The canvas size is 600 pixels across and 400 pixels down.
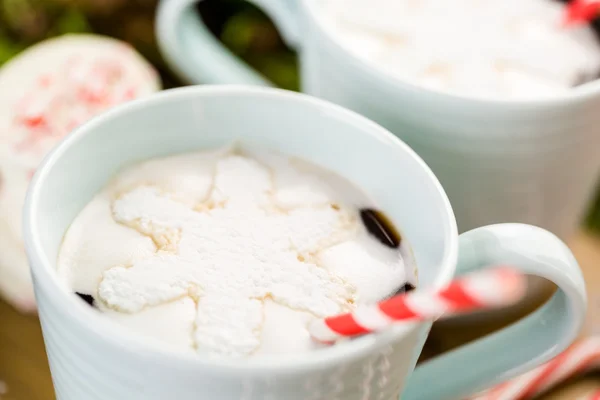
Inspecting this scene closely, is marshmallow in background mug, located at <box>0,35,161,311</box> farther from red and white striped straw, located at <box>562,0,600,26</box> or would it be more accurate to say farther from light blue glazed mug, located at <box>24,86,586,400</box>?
red and white striped straw, located at <box>562,0,600,26</box>

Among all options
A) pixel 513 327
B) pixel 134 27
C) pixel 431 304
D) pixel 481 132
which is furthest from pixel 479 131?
pixel 134 27

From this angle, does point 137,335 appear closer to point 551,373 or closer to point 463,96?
point 463,96

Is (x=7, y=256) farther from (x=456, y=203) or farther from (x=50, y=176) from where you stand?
(x=456, y=203)

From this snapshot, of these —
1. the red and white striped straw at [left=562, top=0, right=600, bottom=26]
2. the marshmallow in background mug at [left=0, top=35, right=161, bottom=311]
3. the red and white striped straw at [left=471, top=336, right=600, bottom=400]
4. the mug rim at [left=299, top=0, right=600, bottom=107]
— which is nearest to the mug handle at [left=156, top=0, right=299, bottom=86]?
the marshmallow in background mug at [left=0, top=35, right=161, bottom=311]

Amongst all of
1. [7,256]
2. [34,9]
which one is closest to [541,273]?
[7,256]

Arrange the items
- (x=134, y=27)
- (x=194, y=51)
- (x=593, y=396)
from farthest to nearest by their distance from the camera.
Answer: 1. (x=134, y=27)
2. (x=194, y=51)
3. (x=593, y=396)

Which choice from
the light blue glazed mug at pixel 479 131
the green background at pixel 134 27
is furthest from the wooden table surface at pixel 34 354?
the green background at pixel 134 27
